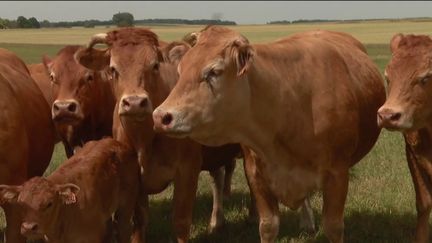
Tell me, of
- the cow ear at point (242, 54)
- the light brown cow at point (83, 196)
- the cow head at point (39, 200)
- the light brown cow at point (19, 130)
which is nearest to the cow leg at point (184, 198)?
the light brown cow at point (83, 196)

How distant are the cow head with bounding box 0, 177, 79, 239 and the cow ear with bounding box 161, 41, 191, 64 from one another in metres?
1.40

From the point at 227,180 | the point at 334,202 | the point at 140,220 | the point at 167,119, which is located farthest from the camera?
the point at 227,180

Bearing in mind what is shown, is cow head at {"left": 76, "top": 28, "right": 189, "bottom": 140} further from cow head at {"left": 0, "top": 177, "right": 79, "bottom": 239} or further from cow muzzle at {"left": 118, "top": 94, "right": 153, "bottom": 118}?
cow head at {"left": 0, "top": 177, "right": 79, "bottom": 239}

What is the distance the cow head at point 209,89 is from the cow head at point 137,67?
26.5 inches

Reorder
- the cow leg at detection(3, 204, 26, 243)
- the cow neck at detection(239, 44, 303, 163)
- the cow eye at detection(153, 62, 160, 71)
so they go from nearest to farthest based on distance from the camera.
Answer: the cow neck at detection(239, 44, 303, 163), the cow leg at detection(3, 204, 26, 243), the cow eye at detection(153, 62, 160, 71)

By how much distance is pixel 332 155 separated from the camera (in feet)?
16.1

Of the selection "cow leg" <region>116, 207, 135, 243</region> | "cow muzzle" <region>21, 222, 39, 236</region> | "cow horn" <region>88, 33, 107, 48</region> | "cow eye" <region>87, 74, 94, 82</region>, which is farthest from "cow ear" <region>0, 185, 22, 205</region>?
"cow eye" <region>87, 74, 94, 82</region>

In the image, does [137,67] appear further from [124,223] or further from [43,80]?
[43,80]

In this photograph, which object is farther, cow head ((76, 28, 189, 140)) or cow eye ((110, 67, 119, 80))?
cow eye ((110, 67, 119, 80))

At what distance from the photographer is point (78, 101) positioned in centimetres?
614

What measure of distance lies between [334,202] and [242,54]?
1517mm

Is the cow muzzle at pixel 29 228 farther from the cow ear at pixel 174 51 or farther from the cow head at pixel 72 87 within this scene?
the cow ear at pixel 174 51

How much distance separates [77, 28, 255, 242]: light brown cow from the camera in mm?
5086

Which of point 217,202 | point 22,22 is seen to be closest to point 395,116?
point 217,202
